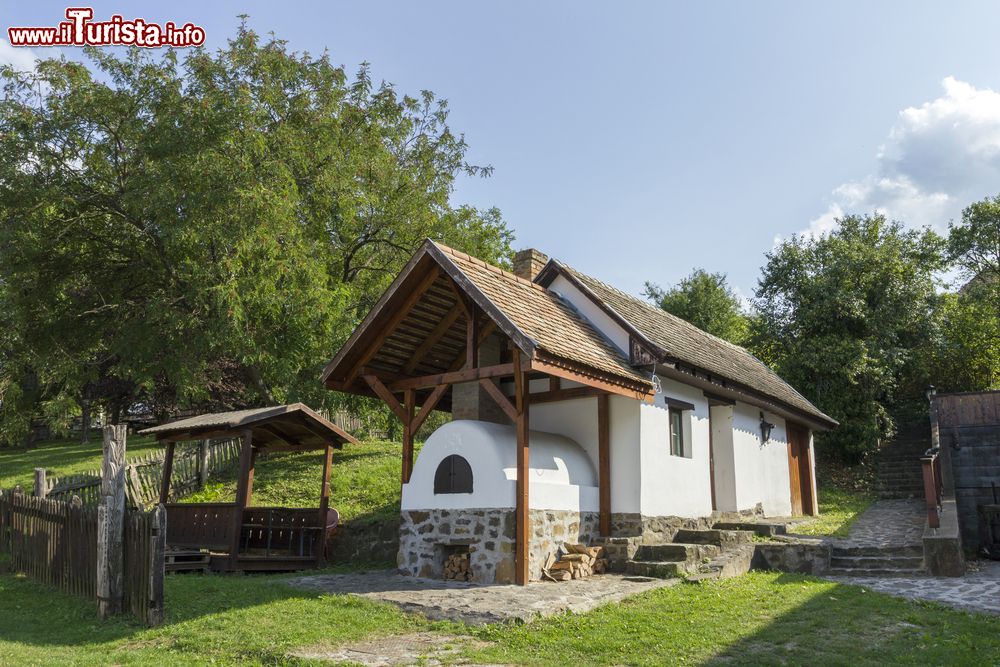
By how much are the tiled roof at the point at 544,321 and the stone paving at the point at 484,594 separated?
3066 mm

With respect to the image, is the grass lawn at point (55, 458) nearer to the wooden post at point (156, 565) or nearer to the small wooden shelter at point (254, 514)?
the small wooden shelter at point (254, 514)

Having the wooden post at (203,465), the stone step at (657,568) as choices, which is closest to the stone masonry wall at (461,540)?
the stone step at (657,568)

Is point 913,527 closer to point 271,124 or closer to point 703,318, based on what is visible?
point 271,124

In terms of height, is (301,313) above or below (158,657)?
above

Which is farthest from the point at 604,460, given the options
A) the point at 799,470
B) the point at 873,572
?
the point at 799,470

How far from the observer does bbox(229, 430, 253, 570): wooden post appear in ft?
41.3

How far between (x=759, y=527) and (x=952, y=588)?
144 inches

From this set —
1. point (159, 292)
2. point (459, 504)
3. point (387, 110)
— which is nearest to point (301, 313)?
point (159, 292)

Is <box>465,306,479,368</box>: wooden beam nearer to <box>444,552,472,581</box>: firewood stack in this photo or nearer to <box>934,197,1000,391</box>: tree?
<box>444,552,472,581</box>: firewood stack

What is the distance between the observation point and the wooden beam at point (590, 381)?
10.3 metres

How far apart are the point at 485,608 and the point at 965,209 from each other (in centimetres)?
3463

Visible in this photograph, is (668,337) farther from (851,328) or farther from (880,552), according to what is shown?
(851,328)

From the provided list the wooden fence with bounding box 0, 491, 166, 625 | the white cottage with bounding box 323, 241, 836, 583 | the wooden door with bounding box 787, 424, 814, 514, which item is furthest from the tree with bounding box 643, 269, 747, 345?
the wooden fence with bounding box 0, 491, 166, 625

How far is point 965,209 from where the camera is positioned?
3434 centimetres
